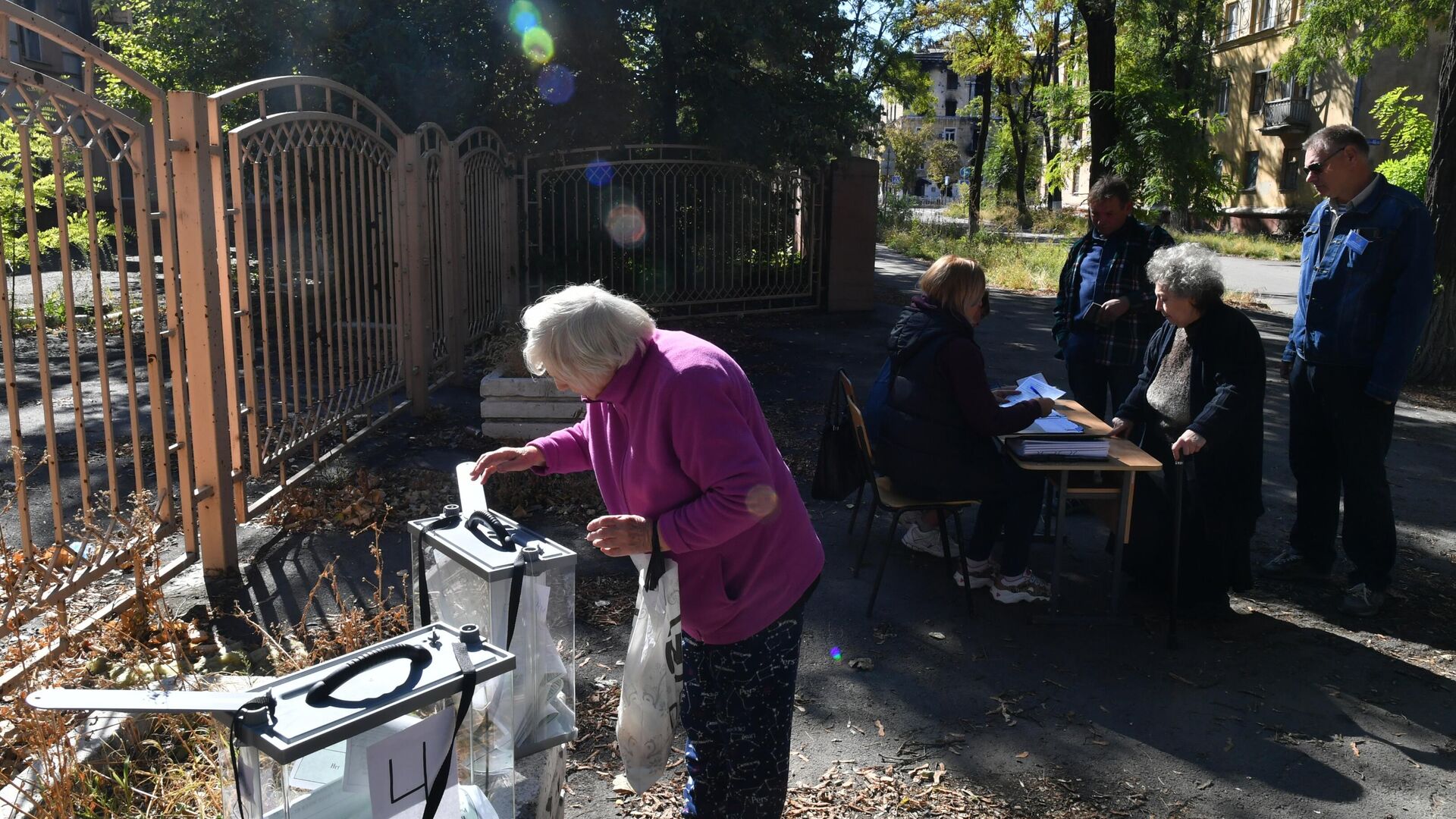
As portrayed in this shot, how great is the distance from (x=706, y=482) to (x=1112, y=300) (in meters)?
3.97

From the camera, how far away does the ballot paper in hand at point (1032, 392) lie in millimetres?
4891

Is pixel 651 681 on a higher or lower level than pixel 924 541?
higher

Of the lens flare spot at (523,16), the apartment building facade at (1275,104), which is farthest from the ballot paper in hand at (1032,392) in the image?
the apartment building facade at (1275,104)

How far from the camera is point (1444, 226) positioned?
961cm

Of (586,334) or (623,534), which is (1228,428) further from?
(586,334)

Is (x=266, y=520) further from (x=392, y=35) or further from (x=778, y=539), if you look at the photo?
(x=392, y=35)

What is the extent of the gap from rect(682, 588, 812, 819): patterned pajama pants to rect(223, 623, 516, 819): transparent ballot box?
0.87m

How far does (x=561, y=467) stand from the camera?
305cm

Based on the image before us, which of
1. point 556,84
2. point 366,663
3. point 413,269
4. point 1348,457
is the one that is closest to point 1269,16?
point 556,84

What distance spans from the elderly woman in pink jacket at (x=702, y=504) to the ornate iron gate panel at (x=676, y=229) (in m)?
9.91

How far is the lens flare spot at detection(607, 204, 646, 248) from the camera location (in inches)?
531

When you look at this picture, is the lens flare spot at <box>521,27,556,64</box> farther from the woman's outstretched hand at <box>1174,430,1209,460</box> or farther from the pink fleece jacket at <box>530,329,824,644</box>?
the pink fleece jacket at <box>530,329,824,644</box>

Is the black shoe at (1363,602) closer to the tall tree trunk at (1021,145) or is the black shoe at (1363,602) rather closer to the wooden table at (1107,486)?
the wooden table at (1107,486)

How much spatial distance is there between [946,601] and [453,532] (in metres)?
3.05
